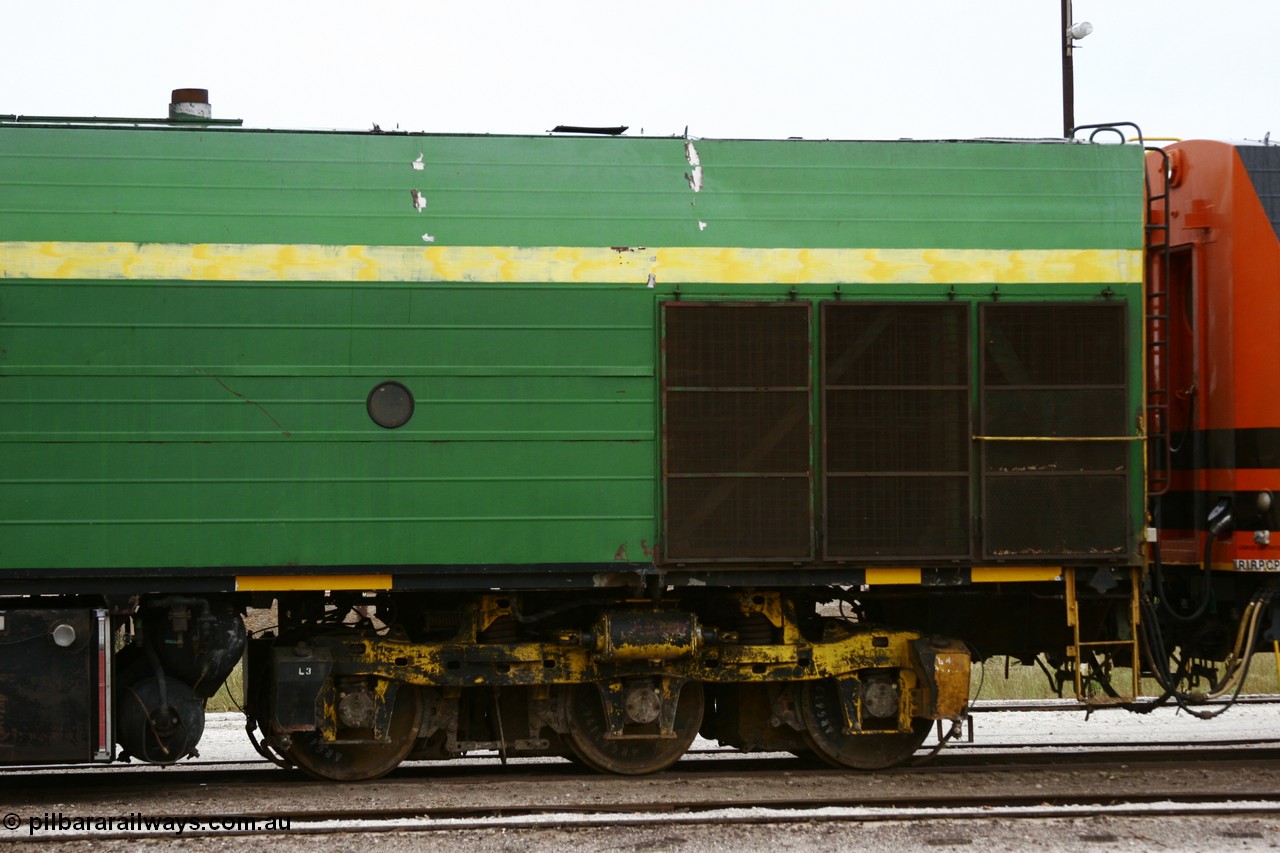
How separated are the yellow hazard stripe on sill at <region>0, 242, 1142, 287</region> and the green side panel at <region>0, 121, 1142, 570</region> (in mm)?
63

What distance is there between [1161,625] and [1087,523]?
104cm

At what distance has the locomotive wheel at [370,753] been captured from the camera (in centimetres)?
801

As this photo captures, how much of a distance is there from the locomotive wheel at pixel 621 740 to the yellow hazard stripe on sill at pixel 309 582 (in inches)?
57.8

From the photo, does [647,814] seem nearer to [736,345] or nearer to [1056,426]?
[736,345]

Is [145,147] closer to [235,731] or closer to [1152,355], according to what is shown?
[235,731]

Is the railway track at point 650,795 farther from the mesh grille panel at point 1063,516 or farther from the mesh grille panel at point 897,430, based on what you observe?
the mesh grille panel at point 897,430

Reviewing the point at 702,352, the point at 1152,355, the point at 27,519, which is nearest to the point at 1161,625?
the point at 1152,355

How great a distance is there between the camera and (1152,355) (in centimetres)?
824

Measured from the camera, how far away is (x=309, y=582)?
24.8 ft

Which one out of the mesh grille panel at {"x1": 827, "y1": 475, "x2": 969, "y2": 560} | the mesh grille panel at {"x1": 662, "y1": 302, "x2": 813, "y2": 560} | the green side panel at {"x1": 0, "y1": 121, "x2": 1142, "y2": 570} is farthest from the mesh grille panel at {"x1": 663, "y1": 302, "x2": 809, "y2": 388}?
the mesh grille panel at {"x1": 827, "y1": 475, "x2": 969, "y2": 560}

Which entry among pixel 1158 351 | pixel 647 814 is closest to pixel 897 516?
pixel 1158 351

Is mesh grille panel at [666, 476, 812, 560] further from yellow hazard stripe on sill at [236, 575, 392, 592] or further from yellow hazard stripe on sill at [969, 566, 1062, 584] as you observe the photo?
yellow hazard stripe on sill at [236, 575, 392, 592]

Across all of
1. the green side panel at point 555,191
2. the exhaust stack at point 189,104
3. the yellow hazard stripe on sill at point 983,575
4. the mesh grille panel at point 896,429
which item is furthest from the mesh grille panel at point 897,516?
the exhaust stack at point 189,104

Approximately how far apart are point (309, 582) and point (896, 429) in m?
3.63
